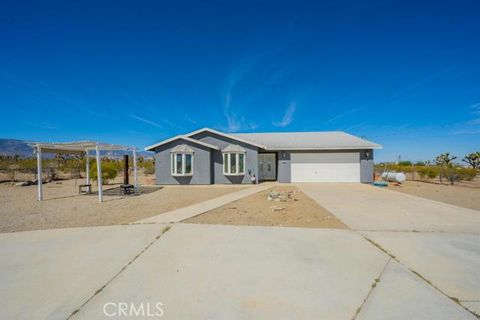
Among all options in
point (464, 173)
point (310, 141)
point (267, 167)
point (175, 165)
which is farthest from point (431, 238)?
point (464, 173)

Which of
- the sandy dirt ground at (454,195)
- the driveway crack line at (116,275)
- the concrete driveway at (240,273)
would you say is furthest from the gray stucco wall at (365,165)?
the driveway crack line at (116,275)

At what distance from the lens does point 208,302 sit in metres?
2.91

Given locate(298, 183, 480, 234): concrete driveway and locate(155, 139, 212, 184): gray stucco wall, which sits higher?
locate(155, 139, 212, 184): gray stucco wall

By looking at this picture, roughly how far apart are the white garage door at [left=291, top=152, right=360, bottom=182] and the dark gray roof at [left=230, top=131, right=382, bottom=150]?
670 millimetres

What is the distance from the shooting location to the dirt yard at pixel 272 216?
6.75 m

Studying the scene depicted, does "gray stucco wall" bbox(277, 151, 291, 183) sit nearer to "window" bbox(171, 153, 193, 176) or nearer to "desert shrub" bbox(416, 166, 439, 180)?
"window" bbox(171, 153, 193, 176)

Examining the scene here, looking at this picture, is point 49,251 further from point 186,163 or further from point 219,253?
point 186,163

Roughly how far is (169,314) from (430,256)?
Result: 4.58m

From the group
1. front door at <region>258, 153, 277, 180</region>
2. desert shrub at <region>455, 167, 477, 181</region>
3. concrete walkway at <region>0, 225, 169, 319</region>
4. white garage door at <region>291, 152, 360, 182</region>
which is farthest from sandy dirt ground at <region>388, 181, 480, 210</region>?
concrete walkway at <region>0, 225, 169, 319</region>

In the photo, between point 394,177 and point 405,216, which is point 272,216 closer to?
point 405,216

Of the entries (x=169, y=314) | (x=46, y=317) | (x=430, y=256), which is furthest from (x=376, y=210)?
(x=46, y=317)

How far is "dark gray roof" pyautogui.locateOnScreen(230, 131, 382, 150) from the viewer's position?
1916 cm

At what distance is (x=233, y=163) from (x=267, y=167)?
4760 millimetres

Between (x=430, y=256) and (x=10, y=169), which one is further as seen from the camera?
(x=10, y=169)
